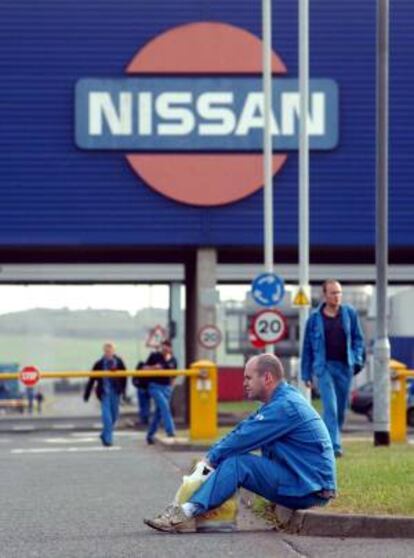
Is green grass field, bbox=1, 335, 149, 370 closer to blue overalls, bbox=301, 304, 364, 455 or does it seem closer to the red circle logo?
the red circle logo

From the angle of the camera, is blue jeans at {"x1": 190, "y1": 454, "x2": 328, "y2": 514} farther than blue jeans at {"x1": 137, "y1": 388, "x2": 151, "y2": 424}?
No

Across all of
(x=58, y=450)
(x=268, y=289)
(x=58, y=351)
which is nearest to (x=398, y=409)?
(x=58, y=450)

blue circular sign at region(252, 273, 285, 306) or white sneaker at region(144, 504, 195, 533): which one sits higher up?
blue circular sign at region(252, 273, 285, 306)

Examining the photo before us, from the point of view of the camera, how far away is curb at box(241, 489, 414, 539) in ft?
33.9

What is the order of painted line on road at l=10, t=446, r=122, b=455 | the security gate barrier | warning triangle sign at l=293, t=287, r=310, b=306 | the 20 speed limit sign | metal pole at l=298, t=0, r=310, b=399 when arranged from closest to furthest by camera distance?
1. painted line on road at l=10, t=446, r=122, b=455
2. the security gate barrier
3. warning triangle sign at l=293, t=287, r=310, b=306
4. the 20 speed limit sign
5. metal pole at l=298, t=0, r=310, b=399

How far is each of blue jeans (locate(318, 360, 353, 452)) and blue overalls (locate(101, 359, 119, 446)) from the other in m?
8.00

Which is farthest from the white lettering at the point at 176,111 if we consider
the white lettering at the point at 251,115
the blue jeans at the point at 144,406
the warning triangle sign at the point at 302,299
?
the warning triangle sign at the point at 302,299

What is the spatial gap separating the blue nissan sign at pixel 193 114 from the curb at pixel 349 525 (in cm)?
2671

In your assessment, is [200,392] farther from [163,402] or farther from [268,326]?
[268,326]

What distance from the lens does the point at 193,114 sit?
37.3m

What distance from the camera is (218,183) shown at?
122 ft

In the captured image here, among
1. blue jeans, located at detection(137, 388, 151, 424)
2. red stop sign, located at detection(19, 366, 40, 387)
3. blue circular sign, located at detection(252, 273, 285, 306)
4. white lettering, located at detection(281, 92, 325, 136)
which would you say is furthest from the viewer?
blue jeans, located at detection(137, 388, 151, 424)

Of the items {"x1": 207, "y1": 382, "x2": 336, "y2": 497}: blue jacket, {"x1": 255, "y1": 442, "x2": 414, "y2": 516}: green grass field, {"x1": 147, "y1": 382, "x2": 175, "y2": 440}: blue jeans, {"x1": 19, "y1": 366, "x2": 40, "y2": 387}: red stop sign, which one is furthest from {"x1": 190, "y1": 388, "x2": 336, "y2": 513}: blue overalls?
{"x1": 19, "y1": 366, "x2": 40, "y2": 387}: red stop sign

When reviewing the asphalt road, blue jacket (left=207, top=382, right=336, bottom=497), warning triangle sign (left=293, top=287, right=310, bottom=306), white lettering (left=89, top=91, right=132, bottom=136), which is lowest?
the asphalt road
